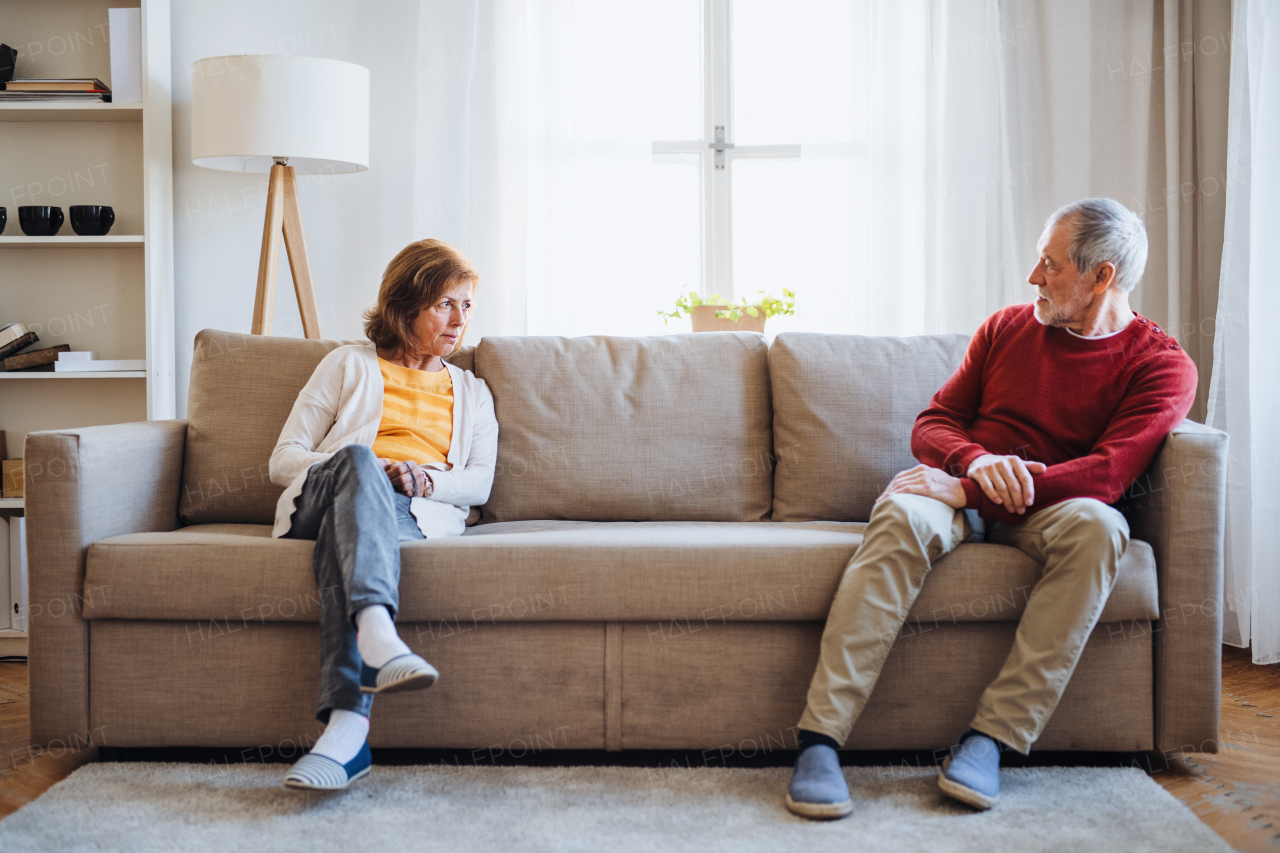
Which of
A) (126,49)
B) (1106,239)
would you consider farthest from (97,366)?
(1106,239)

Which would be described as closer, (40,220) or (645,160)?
(40,220)

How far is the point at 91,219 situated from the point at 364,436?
5.31ft

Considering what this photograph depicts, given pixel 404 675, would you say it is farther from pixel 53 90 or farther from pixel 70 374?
pixel 53 90

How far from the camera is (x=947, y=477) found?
5.99ft

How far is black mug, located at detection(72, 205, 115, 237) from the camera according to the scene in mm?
2947

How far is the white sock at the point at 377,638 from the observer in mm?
1511

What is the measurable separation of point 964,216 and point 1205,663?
1827mm

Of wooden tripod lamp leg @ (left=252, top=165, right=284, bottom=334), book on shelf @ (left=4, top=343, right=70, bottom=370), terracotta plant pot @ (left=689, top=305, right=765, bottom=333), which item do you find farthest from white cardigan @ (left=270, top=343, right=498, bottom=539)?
book on shelf @ (left=4, top=343, right=70, bottom=370)

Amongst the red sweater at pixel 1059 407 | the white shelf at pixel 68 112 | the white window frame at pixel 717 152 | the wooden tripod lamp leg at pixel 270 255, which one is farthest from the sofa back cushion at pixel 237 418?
the white window frame at pixel 717 152

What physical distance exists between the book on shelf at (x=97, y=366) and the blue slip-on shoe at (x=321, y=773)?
1.91 meters

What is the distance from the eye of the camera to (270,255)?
2.82 metres

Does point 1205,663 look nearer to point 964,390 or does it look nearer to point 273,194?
point 964,390

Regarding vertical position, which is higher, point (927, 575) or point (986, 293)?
point (986, 293)

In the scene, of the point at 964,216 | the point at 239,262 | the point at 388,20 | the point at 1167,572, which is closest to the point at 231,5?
the point at 388,20
